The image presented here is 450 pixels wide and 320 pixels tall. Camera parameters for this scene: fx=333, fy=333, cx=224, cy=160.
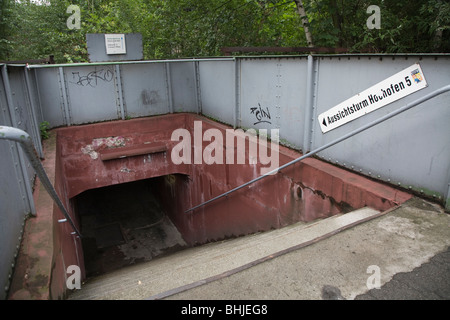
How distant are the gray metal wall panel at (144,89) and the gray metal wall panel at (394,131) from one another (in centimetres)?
550

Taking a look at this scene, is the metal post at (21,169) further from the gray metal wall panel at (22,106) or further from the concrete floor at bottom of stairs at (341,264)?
the concrete floor at bottom of stairs at (341,264)

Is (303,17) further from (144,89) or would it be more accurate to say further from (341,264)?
(341,264)

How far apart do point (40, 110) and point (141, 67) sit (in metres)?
2.80

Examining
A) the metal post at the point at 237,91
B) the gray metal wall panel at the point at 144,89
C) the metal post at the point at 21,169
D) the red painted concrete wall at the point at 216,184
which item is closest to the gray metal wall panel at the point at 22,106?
the metal post at the point at 21,169

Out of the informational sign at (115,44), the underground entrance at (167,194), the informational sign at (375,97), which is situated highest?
the informational sign at (115,44)

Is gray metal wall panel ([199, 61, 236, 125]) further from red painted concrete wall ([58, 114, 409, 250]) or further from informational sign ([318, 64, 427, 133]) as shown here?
informational sign ([318, 64, 427, 133])

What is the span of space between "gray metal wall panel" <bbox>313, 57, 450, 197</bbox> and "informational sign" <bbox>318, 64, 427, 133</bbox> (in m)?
0.06

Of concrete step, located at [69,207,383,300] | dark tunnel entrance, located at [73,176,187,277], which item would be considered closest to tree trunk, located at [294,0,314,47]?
concrete step, located at [69,207,383,300]

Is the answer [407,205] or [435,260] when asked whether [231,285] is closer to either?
[435,260]

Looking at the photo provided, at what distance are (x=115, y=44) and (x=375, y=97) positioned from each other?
7.62 metres

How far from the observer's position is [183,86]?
9.75m

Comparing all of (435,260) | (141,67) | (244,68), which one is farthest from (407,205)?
(141,67)

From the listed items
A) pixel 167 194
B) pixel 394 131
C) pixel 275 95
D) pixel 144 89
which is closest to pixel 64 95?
pixel 144 89

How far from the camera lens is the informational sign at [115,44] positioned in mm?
9429
